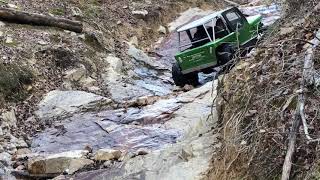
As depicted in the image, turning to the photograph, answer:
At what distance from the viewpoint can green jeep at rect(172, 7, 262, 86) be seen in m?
11.1

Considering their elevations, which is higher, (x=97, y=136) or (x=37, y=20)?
(x=37, y=20)

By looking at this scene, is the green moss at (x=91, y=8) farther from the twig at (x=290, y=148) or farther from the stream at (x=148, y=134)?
the twig at (x=290, y=148)

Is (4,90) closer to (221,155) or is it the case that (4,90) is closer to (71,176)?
(71,176)

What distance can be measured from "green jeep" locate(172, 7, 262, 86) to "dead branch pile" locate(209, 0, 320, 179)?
19.6ft

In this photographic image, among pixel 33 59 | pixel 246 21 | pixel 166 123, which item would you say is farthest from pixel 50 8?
pixel 166 123

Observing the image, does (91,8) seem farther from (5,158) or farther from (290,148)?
(290,148)

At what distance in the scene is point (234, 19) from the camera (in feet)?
38.3

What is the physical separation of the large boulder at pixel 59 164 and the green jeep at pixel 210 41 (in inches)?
183

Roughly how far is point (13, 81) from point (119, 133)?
10.2 ft

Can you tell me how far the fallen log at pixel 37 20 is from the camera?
12281 mm

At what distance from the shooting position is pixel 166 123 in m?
8.70

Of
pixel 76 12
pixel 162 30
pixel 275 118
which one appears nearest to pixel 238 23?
pixel 76 12

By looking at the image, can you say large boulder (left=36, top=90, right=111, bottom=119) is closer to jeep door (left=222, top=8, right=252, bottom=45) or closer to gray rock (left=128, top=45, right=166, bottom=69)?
jeep door (left=222, top=8, right=252, bottom=45)

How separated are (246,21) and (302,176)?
336 inches
